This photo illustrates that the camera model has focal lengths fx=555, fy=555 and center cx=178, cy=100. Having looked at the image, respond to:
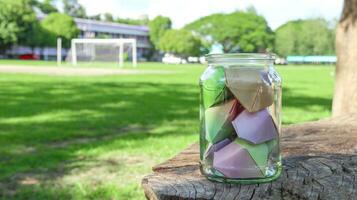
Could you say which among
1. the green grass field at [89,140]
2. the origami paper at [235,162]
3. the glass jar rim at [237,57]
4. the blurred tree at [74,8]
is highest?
the blurred tree at [74,8]

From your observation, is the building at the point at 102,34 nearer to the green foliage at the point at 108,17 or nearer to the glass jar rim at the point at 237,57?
the green foliage at the point at 108,17

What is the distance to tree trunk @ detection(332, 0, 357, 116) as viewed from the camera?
5.98 metres

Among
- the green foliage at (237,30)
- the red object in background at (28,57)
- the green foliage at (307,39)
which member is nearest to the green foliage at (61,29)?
the red object in background at (28,57)

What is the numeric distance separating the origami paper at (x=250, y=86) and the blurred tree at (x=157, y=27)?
92859mm

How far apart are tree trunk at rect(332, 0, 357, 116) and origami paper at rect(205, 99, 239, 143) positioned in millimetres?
4889

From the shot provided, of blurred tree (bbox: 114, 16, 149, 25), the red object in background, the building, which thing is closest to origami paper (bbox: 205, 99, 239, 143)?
the building

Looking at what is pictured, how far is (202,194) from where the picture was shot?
128 centimetres

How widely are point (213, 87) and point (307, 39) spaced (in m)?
88.3

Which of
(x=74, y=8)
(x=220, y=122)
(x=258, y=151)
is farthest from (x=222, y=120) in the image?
(x=74, y=8)

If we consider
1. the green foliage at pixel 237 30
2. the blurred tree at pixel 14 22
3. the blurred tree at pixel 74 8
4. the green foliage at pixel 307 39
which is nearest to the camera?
the blurred tree at pixel 14 22

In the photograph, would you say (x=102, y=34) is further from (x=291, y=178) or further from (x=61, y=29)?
(x=291, y=178)

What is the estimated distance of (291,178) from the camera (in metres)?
1.45

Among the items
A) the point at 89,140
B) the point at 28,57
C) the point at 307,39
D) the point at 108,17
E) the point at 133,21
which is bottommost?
the point at 89,140

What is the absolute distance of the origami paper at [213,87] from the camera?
131 cm
